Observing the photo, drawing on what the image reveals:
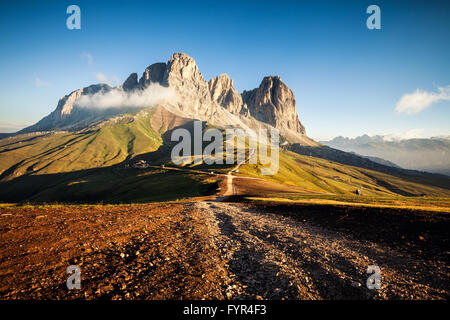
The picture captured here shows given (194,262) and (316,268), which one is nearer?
(194,262)

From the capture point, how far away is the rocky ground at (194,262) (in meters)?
9.12

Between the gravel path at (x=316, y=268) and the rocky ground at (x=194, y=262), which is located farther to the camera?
the gravel path at (x=316, y=268)

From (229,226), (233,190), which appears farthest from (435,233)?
(233,190)

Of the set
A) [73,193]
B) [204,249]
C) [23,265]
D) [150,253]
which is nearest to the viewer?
[23,265]

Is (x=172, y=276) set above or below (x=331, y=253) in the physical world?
above

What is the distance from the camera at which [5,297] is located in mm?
7668

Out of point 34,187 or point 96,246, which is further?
point 34,187

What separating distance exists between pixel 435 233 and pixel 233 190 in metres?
46.1

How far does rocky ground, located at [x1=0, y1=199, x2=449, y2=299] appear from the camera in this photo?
9125 millimetres

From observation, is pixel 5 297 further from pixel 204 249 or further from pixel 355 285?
pixel 355 285

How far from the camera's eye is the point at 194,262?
12.1m

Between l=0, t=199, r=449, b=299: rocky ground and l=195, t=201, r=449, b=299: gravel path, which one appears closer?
l=0, t=199, r=449, b=299: rocky ground

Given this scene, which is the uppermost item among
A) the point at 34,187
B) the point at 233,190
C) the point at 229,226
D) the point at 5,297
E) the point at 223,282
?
the point at 5,297

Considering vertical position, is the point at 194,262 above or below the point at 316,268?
above
